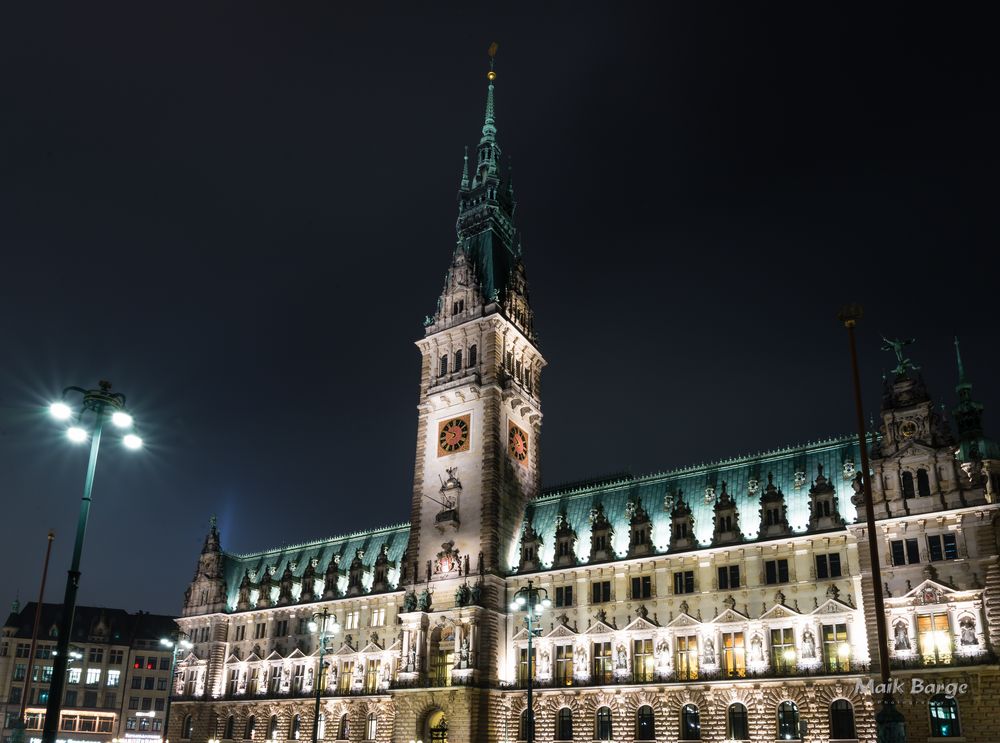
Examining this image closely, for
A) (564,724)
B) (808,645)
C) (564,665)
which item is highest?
(808,645)

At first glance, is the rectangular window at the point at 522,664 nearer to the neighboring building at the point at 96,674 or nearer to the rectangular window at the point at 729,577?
the rectangular window at the point at 729,577

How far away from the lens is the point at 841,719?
57312mm

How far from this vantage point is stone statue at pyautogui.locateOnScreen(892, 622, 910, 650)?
55219mm

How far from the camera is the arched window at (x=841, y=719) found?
186 ft

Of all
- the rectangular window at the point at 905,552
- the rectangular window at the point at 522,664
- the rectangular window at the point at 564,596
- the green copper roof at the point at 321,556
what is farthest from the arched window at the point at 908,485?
the green copper roof at the point at 321,556

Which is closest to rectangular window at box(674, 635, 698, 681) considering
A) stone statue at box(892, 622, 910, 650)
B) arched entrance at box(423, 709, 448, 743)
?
stone statue at box(892, 622, 910, 650)

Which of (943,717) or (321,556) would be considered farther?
(321,556)

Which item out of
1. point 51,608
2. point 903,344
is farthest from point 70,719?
point 903,344

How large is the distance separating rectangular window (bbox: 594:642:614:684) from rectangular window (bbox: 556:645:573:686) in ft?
7.39

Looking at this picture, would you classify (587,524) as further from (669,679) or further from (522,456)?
(669,679)

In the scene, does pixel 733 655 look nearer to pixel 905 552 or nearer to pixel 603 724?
Answer: pixel 603 724

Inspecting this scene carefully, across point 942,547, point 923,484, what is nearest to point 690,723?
point 942,547

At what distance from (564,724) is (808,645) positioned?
2025cm

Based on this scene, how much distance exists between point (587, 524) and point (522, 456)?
10.4 m
